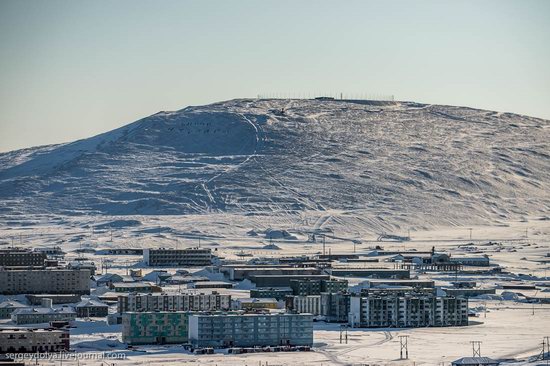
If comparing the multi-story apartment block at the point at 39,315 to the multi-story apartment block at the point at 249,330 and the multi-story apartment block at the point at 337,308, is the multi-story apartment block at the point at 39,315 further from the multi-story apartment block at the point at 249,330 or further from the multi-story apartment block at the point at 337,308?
the multi-story apartment block at the point at 337,308

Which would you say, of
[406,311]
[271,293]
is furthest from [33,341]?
[271,293]

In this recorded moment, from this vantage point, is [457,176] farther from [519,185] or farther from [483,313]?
[483,313]

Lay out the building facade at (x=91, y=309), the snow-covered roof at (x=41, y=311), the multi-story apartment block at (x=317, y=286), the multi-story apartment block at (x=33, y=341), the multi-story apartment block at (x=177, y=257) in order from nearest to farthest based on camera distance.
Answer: the multi-story apartment block at (x=33, y=341), the snow-covered roof at (x=41, y=311), the building facade at (x=91, y=309), the multi-story apartment block at (x=317, y=286), the multi-story apartment block at (x=177, y=257)

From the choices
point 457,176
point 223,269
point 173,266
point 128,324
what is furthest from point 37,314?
point 457,176

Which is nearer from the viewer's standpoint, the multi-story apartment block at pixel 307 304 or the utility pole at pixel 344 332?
the utility pole at pixel 344 332

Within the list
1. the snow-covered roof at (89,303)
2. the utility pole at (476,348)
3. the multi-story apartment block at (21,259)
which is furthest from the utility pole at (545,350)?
the multi-story apartment block at (21,259)

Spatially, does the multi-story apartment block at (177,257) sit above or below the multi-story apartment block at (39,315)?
above

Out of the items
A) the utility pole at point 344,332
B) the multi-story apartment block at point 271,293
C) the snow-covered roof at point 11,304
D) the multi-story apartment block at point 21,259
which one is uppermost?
the multi-story apartment block at point 21,259
